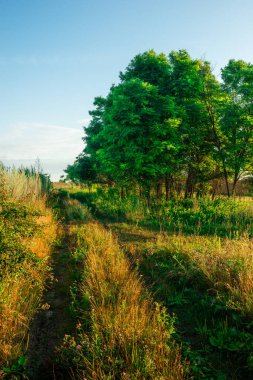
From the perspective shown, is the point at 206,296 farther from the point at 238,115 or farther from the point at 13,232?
the point at 238,115

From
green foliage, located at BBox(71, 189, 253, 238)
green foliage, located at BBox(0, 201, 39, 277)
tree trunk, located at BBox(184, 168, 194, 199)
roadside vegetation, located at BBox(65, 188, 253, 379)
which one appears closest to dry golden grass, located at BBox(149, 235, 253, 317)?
roadside vegetation, located at BBox(65, 188, 253, 379)

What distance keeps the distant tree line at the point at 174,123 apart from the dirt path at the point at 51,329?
11.1 meters

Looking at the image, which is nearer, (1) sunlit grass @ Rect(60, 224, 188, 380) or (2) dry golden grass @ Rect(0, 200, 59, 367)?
(1) sunlit grass @ Rect(60, 224, 188, 380)

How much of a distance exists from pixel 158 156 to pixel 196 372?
14879 mm

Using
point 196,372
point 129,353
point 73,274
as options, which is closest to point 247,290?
point 196,372

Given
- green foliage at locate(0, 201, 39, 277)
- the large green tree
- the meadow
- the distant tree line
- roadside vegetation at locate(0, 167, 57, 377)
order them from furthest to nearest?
the large green tree
the distant tree line
green foliage at locate(0, 201, 39, 277)
roadside vegetation at locate(0, 167, 57, 377)
the meadow

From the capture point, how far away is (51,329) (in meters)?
4.19

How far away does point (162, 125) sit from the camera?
53.0ft

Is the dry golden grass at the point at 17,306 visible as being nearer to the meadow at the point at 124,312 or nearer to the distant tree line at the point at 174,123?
the meadow at the point at 124,312

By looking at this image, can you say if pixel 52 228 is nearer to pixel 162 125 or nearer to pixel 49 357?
pixel 49 357

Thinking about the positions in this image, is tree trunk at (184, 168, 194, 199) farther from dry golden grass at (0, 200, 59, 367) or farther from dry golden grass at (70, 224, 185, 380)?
dry golden grass at (70, 224, 185, 380)

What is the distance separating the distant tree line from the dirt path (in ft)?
36.5

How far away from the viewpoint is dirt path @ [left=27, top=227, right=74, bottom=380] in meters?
3.29

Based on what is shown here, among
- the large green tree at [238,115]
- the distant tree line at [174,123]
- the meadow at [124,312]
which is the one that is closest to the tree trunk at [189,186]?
the distant tree line at [174,123]
